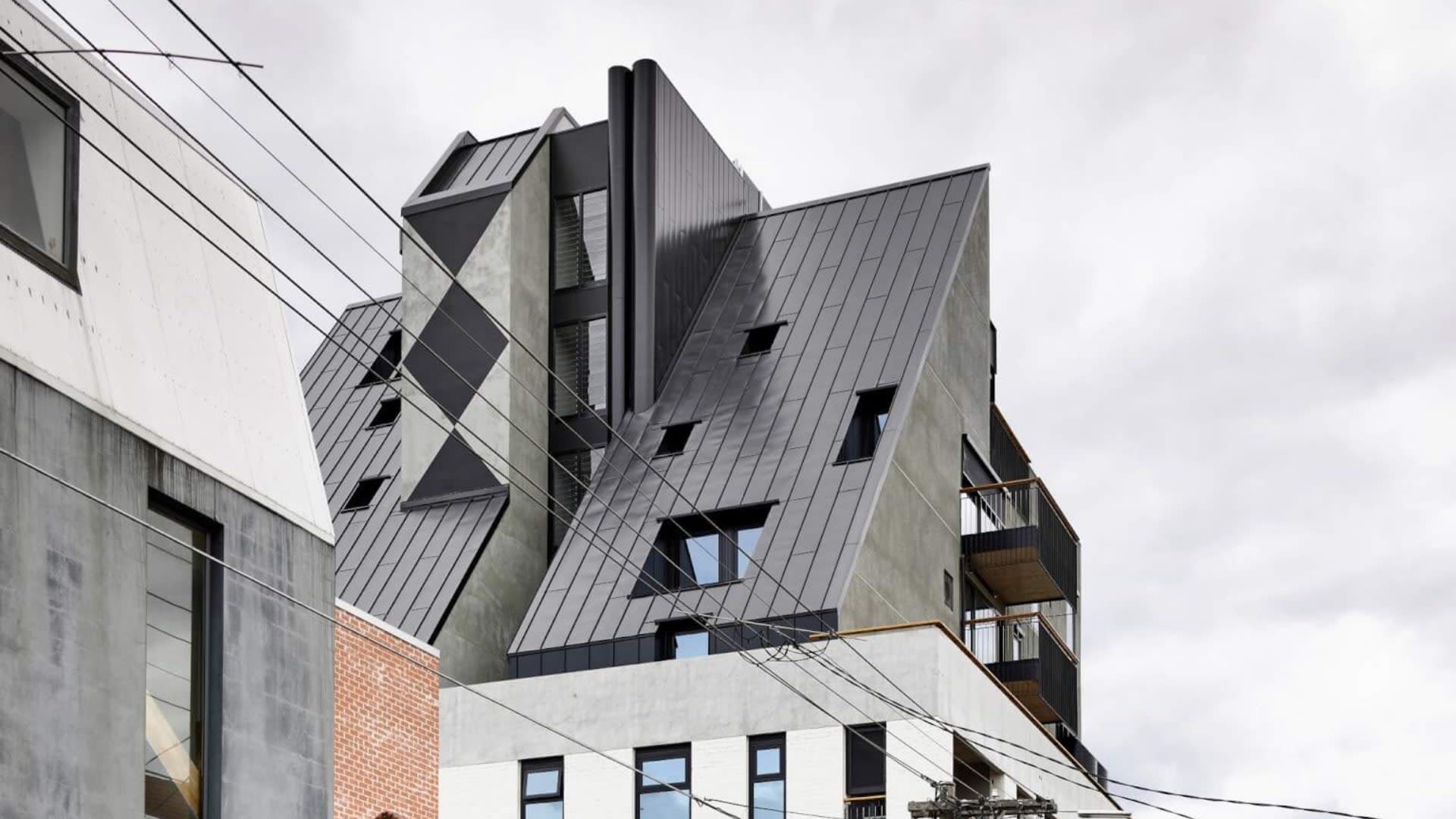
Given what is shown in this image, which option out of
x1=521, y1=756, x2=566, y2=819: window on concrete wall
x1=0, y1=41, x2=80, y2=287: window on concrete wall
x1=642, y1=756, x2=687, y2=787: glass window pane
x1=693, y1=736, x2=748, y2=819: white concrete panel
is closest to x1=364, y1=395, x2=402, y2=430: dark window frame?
x1=521, y1=756, x2=566, y2=819: window on concrete wall

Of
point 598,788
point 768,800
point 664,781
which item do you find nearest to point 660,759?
point 664,781

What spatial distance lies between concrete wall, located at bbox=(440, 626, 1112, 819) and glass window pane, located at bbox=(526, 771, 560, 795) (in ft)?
0.89

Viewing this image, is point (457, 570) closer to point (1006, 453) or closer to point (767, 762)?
point (767, 762)

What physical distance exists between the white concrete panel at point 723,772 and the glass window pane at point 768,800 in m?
0.15

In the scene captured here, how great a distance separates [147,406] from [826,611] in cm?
1834

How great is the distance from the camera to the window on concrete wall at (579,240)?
42.6 m

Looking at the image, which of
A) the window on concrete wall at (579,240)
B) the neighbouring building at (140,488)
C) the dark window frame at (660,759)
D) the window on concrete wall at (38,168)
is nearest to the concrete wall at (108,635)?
the neighbouring building at (140,488)

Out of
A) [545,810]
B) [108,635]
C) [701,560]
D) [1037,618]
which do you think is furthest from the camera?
[1037,618]

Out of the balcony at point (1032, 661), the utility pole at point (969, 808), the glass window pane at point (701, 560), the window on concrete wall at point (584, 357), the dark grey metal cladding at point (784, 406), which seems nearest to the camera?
the utility pole at point (969, 808)

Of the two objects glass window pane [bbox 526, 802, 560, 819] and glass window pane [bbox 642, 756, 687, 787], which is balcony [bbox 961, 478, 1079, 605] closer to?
glass window pane [bbox 642, 756, 687, 787]

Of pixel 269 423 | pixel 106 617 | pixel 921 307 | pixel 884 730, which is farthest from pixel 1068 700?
pixel 106 617

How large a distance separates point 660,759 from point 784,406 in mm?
8251

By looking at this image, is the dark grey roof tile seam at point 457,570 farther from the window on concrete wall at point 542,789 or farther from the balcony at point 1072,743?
the balcony at point 1072,743

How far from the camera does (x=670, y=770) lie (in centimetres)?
3362
